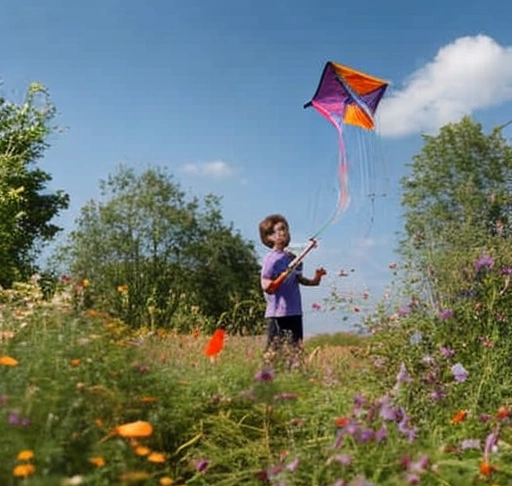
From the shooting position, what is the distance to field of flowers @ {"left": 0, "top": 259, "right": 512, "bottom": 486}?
9.52 ft

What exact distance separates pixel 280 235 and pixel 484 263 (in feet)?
5.51

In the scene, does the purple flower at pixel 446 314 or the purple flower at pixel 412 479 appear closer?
the purple flower at pixel 412 479

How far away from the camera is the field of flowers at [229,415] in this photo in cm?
290

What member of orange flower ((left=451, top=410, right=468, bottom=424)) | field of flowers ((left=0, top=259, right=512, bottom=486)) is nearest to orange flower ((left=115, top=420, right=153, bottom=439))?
field of flowers ((left=0, top=259, right=512, bottom=486))

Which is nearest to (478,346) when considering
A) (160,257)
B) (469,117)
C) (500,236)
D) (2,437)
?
(500,236)

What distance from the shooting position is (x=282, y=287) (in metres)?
6.57

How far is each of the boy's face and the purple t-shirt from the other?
0.07 metres

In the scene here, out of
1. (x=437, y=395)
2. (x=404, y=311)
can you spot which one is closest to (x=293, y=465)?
(x=437, y=395)

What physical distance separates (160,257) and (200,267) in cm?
153

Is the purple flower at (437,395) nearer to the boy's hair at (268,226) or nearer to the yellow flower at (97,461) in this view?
the yellow flower at (97,461)

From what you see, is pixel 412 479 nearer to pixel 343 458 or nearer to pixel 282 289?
pixel 343 458

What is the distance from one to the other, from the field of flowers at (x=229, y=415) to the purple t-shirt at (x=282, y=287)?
145 cm

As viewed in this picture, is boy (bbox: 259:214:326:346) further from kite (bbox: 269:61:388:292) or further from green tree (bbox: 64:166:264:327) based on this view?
green tree (bbox: 64:166:264:327)

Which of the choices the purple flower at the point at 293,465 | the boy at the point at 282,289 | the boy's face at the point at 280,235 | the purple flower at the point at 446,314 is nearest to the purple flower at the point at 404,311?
the purple flower at the point at 446,314
